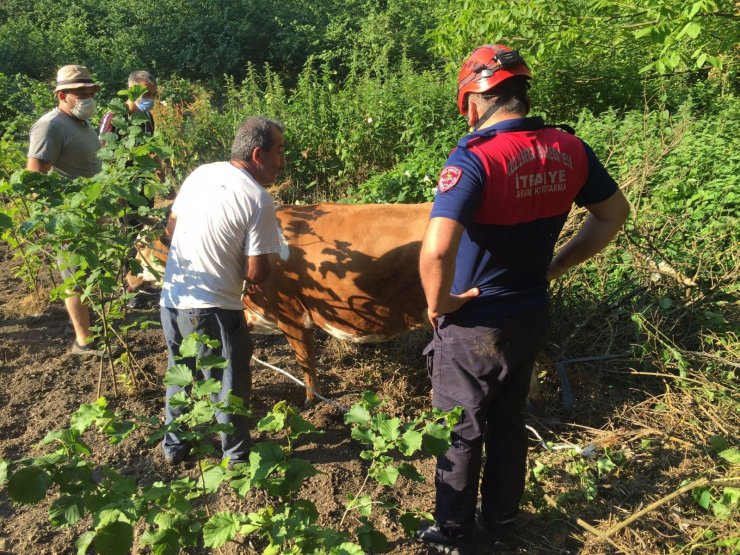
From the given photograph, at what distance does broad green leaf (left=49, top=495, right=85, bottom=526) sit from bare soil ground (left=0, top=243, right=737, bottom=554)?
0.85m

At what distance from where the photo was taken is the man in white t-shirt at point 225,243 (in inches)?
121

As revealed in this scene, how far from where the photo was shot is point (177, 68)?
621 inches

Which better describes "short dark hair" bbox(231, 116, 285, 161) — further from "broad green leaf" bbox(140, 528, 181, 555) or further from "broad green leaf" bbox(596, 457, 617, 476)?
"broad green leaf" bbox(596, 457, 617, 476)

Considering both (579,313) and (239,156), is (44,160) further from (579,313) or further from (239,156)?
(579,313)

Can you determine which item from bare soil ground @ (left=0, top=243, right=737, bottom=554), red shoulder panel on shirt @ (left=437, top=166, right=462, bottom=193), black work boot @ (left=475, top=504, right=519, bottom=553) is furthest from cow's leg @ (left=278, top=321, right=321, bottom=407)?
red shoulder panel on shirt @ (left=437, top=166, right=462, bottom=193)

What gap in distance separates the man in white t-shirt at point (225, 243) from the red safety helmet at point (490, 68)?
119 centimetres

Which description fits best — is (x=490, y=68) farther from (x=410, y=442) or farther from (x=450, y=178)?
(x=410, y=442)

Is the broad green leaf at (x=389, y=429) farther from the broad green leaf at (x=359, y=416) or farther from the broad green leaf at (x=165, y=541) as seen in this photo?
the broad green leaf at (x=165, y=541)

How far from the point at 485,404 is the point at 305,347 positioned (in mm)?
1899

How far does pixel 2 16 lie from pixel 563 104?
16.9 meters

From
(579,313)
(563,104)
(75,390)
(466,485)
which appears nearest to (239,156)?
(466,485)

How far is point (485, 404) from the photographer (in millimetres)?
2660

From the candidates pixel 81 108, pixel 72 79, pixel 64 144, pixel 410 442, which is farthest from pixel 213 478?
pixel 72 79

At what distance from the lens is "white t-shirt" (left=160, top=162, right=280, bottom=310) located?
3070 millimetres
